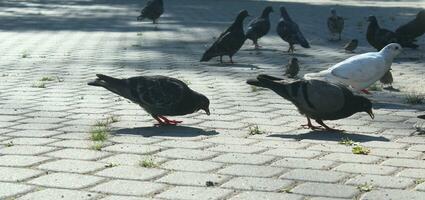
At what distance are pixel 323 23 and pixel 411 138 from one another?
49.4 feet

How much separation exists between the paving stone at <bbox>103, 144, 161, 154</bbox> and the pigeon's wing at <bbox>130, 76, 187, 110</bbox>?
89 cm

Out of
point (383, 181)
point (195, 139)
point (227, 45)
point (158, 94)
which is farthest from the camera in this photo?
point (227, 45)

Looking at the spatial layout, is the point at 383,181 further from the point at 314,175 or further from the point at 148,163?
the point at 148,163

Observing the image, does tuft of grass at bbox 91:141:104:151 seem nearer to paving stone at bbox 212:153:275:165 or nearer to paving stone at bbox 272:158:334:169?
paving stone at bbox 212:153:275:165

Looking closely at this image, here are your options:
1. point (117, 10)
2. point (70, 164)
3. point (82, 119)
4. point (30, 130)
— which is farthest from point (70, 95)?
point (117, 10)

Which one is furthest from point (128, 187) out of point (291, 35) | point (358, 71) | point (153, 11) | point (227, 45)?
point (153, 11)

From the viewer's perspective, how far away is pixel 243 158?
5559 millimetres

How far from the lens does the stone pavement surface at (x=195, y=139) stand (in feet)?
15.4

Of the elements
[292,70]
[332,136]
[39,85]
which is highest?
[332,136]

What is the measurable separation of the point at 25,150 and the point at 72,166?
0.69 meters

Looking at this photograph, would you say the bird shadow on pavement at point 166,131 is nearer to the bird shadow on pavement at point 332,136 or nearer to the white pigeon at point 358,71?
the bird shadow on pavement at point 332,136

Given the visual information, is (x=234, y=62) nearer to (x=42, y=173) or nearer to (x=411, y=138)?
(x=411, y=138)

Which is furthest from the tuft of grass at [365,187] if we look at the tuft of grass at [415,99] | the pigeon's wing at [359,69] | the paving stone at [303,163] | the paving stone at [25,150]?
the tuft of grass at [415,99]

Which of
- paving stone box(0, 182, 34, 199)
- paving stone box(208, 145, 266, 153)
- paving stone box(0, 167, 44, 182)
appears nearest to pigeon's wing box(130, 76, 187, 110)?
paving stone box(208, 145, 266, 153)
